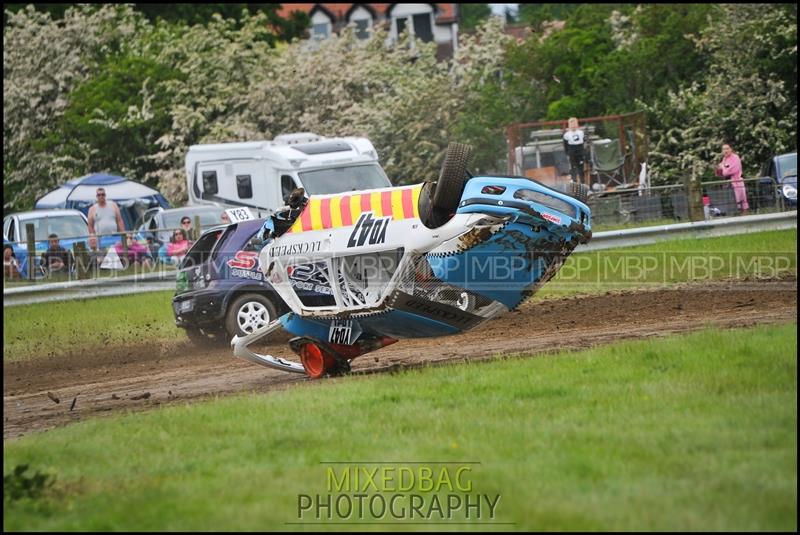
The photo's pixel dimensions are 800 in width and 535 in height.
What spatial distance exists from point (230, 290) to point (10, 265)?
303 inches

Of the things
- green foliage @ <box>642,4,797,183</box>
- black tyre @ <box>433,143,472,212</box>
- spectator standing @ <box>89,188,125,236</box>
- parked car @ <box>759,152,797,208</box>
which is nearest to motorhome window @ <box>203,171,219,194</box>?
spectator standing @ <box>89,188,125,236</box>

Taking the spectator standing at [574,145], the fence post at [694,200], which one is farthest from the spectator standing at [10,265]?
Answer: the fence post at [694,200]

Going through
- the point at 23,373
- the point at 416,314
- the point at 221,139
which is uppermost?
the point at 221,139

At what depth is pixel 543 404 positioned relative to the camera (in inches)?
367

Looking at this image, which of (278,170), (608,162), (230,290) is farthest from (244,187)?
(230,290)

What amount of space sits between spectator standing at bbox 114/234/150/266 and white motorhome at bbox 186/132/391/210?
3581 mm

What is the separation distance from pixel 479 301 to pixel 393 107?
72.5ft

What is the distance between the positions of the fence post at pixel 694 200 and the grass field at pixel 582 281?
747 mm

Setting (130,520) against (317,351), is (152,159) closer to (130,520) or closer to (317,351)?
(317,351)

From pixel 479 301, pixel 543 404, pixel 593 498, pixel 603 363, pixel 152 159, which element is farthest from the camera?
pixel 152 159

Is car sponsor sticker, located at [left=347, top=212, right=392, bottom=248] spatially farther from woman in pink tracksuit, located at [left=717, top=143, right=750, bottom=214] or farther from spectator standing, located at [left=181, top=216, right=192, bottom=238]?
spectator standing, located at [left=181, top=216, right=192, bottom=238]

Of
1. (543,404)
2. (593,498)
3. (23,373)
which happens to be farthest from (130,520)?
(23,373)

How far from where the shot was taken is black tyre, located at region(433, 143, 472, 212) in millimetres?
11766

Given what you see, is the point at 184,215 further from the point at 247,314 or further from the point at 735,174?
the point at 735,174
